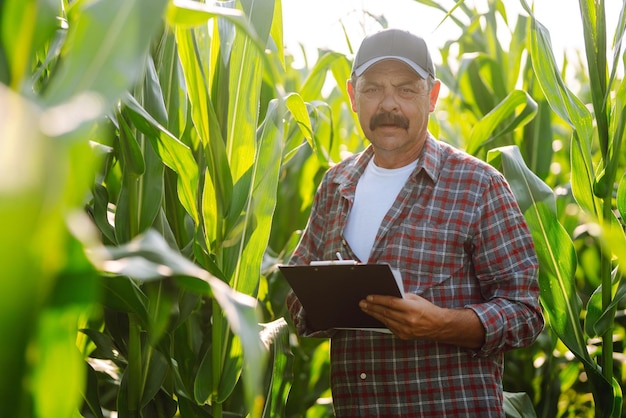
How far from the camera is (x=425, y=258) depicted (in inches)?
57.7

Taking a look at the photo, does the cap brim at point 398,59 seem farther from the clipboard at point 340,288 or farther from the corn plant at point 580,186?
the clipboard at point 340,288

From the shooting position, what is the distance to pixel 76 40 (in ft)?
1.60

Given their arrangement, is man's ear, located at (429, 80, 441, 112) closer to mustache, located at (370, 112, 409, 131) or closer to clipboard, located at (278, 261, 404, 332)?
mustache, located at (370, 112, 409, 131)

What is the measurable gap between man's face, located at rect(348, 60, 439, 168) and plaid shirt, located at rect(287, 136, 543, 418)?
66mm

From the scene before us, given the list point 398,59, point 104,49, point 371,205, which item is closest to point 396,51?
point 398,59

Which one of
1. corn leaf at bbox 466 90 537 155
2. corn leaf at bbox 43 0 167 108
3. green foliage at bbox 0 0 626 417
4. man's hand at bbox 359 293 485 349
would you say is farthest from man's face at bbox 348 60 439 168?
corn leaf at bbox 43 0 167 108

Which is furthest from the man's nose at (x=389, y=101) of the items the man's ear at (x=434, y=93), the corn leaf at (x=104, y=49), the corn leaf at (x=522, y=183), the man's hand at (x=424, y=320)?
the corn leaf at (x=104, y=49)

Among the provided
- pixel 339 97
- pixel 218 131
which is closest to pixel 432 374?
pixel 218 131

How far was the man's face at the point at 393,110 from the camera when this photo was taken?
1555 millimetres

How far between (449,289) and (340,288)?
259 millimetres

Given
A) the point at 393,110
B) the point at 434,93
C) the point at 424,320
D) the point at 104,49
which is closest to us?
the point at 104,49

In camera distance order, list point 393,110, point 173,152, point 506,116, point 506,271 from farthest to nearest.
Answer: point 506,116
point 393,110
point 506,271
point 173,152

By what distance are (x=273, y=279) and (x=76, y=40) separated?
1.33 m

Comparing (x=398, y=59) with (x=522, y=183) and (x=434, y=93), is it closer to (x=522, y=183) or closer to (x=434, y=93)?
(x=434, y=93)
